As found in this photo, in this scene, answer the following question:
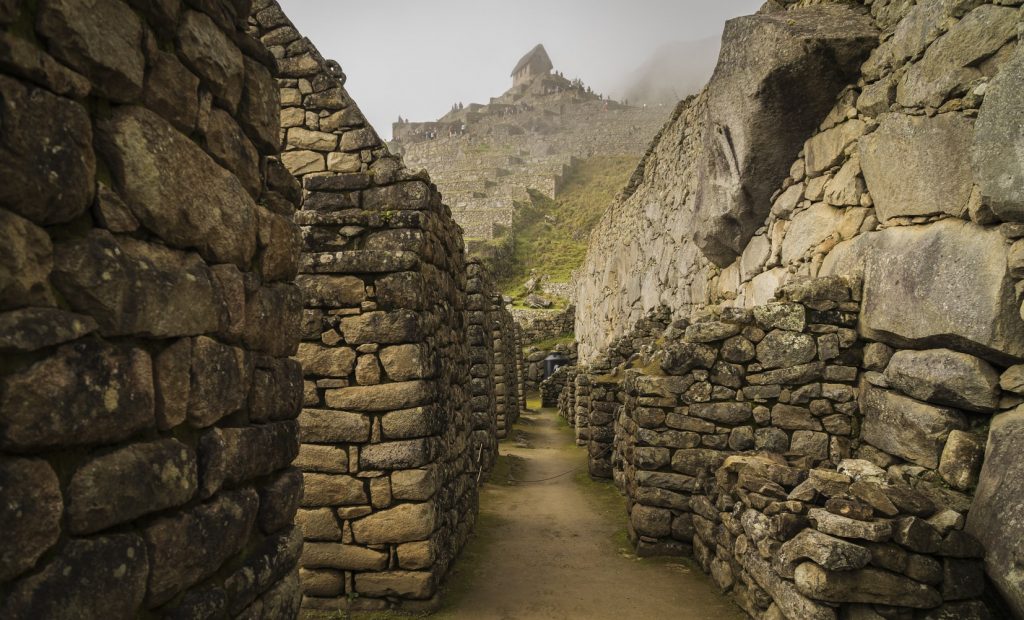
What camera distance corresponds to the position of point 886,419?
16.8ft

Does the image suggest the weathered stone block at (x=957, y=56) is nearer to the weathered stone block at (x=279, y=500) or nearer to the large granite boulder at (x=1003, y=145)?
the large granite boulder at (x=1003, y=145)

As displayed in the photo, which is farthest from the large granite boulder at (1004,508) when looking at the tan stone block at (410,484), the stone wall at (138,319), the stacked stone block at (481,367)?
the stacked stone block at (481,367)

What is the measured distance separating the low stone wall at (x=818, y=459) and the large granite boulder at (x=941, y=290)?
0.17 metres

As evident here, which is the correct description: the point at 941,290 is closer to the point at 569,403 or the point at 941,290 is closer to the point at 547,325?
the point at 569,403

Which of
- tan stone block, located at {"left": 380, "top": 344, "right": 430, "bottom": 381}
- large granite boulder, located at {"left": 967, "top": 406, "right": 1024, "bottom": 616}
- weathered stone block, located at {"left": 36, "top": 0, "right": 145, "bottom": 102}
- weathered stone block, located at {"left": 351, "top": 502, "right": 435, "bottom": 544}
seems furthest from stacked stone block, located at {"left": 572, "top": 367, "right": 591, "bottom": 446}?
weathered stone block, located at {"left": 36, "top": 0, "right": 145, "bottom": 102}

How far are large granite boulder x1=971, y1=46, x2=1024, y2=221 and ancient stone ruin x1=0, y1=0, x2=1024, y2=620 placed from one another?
2cm

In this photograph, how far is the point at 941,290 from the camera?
4.43m

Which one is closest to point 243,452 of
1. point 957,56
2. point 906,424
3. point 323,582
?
point 323,582

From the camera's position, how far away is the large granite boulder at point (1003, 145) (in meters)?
3.68

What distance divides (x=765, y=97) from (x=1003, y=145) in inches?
132

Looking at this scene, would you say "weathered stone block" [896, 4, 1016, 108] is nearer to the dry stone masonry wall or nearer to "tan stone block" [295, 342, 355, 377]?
the dry stone masonry wall

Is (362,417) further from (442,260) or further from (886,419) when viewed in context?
(886,419)

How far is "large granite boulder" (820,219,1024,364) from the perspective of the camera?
393cm

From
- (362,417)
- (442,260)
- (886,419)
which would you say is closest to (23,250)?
(362,417)
